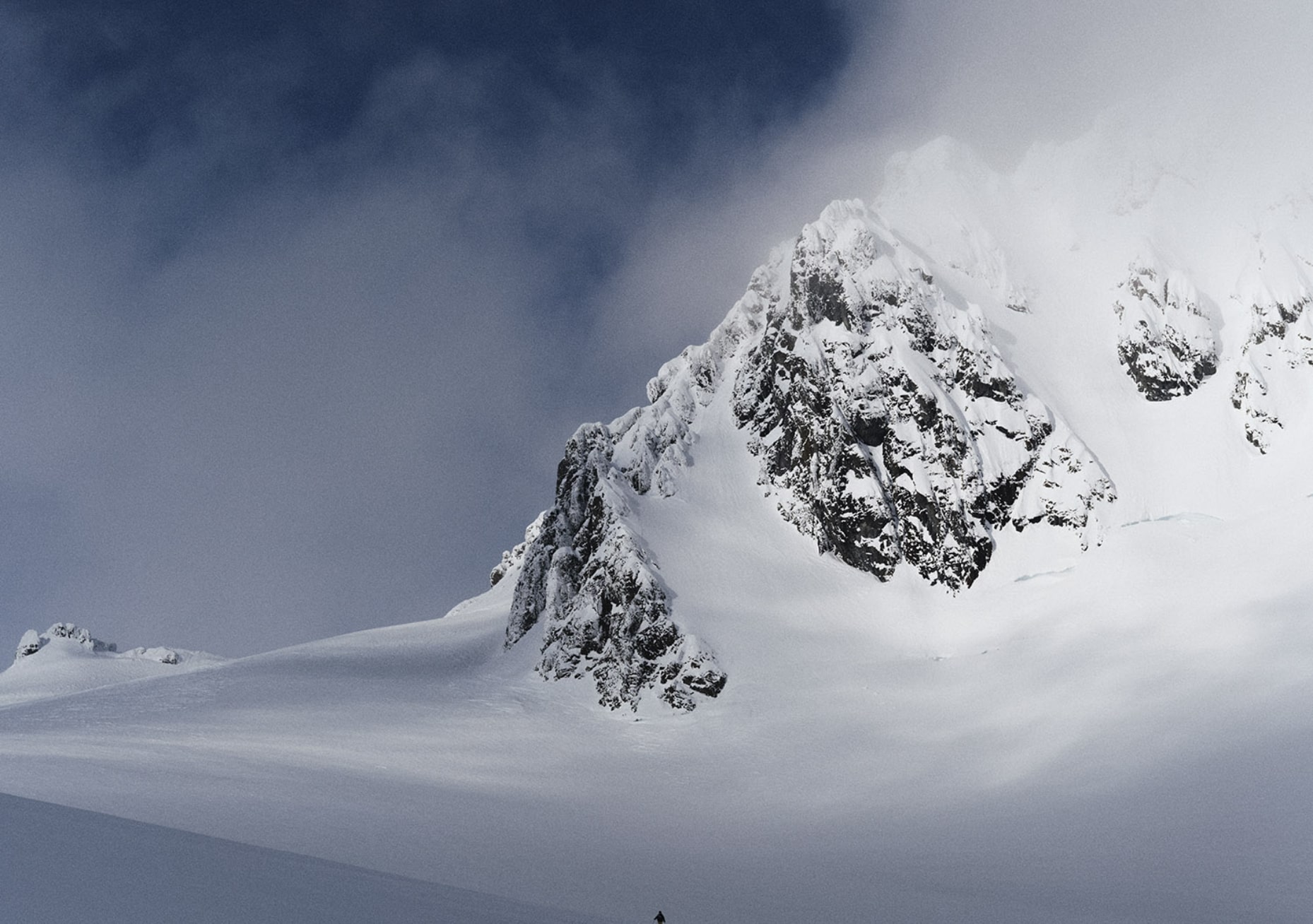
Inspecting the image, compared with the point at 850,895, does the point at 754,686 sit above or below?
above

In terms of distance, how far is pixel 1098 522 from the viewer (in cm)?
6581

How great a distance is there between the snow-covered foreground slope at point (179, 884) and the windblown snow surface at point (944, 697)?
1.83 ft

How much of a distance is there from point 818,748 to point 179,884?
140 feet

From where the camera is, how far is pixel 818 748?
46.7 metres

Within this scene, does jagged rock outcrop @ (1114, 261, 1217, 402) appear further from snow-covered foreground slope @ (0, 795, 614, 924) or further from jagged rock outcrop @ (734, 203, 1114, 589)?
snow-covered foreground slope @ (0, 795, 614, 924)

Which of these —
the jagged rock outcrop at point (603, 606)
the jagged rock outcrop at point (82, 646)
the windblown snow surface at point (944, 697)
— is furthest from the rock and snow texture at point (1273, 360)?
the jagged rock outcrop at point (82, 646)

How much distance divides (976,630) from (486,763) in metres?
38.2

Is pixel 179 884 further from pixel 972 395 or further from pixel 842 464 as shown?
pixel 972 395

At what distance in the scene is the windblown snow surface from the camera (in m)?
22.1

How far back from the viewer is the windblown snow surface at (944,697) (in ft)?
72.4

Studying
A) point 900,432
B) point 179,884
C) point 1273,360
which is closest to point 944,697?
point 900,432

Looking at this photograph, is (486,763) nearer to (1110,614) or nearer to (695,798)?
(695,798)

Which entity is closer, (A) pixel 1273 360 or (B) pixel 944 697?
(B) pixel 944 697

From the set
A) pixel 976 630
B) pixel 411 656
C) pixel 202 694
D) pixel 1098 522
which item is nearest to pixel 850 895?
pixel 976 630
